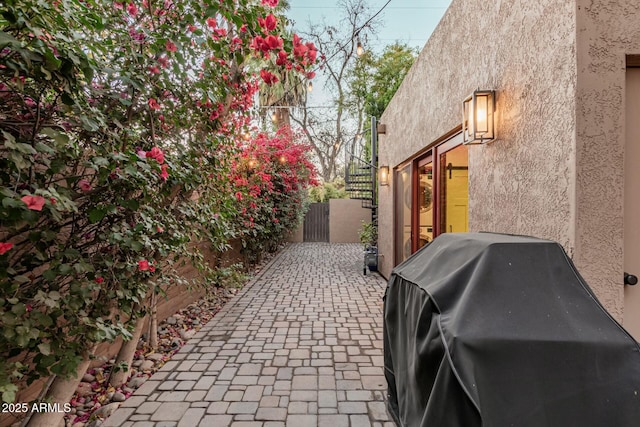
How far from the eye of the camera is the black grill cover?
0.99 meters

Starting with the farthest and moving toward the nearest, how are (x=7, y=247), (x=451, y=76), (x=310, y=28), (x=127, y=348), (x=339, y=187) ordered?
1. (x=339, y=187)
2. (x=310, y=28)
3. (x=451, y=76)
4. (x=127, y=348)
5. (x=7, y=247)

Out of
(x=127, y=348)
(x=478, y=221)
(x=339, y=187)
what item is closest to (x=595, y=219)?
(x=478, y=221)

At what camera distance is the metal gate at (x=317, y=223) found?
575 inches

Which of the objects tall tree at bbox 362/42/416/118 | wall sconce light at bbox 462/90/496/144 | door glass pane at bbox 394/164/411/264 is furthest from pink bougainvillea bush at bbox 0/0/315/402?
tall tree at bbox 362/42/416/118

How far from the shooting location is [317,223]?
1468 cm

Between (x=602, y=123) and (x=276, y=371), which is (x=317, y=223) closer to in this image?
(x=276, y=371)

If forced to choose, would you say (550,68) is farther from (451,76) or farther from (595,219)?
(451,76)

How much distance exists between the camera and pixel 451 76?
3.31 meters

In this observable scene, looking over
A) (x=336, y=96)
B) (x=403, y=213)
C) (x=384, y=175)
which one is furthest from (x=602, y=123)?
(x=336, y=96)

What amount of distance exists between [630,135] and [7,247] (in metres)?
3.08

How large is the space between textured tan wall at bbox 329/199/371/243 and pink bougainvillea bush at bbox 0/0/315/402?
11.1 meters

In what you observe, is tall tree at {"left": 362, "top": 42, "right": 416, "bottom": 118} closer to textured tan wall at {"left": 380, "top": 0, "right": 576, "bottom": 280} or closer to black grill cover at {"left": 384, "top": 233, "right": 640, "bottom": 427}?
textured tan wall at {"left": 380, "top": 0, "right": 576, "bottom": 280}

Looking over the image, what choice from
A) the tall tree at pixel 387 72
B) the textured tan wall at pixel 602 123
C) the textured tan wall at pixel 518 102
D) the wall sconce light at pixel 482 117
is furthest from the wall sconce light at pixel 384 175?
the tall tree at pixel 387 72

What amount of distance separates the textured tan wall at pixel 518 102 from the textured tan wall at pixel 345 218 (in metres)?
10.5
